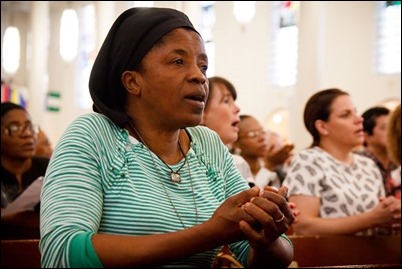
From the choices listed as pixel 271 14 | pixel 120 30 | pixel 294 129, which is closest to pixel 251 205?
pixel 120 30

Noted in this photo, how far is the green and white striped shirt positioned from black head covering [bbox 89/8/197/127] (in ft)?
0.27

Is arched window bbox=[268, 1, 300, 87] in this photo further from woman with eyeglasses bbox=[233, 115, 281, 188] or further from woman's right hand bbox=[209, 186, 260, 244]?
woman's right hand bbox=[209, 186, 260, 244]

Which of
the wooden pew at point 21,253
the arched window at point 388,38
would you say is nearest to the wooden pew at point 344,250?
the wooden pew at point 21,253

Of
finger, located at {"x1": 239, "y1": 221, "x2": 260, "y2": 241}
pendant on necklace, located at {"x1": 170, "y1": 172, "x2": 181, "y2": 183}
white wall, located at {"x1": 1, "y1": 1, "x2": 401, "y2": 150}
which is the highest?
pendant on necklace, located at {"x1": 170, "y1": 172, "x2": 181, "y2": 183}

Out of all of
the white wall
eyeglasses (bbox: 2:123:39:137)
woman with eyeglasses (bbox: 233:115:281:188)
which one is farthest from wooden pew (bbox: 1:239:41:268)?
the white wall

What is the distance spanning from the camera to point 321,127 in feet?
13.1

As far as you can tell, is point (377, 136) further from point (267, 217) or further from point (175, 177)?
point (267, 217)

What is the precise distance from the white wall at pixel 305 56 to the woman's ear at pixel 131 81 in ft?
28.1

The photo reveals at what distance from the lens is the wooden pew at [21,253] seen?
2723mm

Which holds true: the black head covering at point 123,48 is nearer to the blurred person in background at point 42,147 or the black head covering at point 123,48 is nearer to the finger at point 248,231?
the finger at point 248,231

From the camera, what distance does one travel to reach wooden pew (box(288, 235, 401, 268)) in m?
3.29

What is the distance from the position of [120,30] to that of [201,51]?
217 mm

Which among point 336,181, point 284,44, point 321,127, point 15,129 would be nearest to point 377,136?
point 321,127

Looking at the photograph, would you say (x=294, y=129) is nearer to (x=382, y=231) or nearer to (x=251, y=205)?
(x=382, y=231)
